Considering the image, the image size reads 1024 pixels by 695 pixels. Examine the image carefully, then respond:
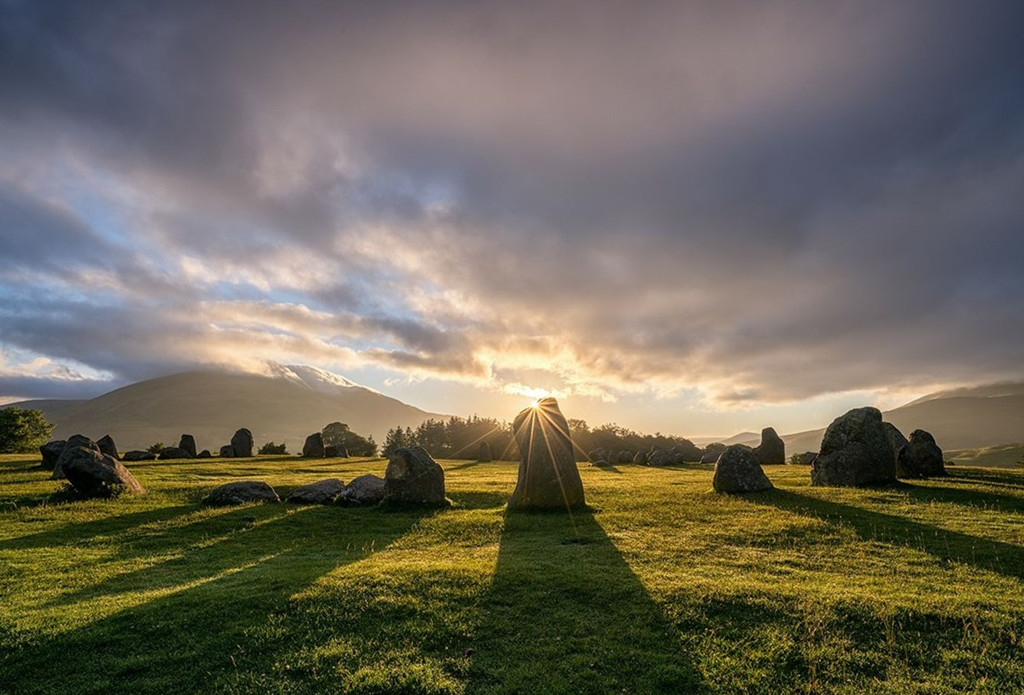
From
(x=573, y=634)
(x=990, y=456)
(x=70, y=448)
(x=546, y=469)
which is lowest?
(x=573, y=634)

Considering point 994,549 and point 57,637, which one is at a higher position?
point 994,549

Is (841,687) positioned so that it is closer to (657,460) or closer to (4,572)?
(4,572)

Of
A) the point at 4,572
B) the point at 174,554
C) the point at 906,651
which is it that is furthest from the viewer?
the point at 174,554

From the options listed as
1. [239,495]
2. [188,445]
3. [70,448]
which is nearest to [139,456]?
[188,445]

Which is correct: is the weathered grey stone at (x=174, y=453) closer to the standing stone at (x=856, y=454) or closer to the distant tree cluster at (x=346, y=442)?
the distant tree cluster at (x=346, y=442)

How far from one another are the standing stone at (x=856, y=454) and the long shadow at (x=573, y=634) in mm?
18818

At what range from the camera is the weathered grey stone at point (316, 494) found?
25.0 m

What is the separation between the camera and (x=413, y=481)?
24016 millimetres

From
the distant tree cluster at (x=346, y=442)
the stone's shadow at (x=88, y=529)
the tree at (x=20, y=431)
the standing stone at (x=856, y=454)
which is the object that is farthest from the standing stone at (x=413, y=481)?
the tree at (x=20, y=431)

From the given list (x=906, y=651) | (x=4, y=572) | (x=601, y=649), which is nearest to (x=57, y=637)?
(x=4, y=572)

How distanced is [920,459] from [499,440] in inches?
1972

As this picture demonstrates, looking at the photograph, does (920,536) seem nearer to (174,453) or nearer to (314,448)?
(314,448)

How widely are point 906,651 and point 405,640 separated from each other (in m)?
8.88

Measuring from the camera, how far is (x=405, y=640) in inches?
378
